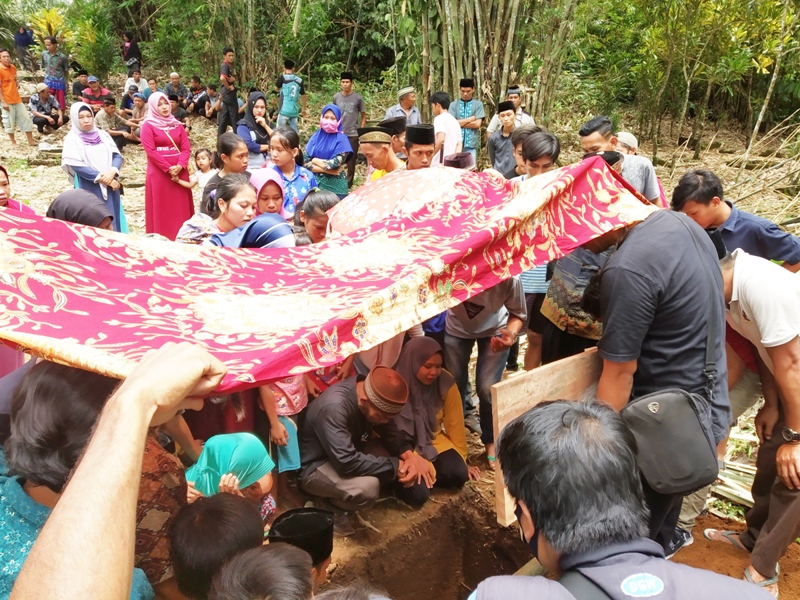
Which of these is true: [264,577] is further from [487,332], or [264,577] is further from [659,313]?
[487,332]

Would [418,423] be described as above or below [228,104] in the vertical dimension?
below

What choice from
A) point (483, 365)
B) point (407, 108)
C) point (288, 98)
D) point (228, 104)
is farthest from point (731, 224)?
point (228, 104)

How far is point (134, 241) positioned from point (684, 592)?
2088 millimetres

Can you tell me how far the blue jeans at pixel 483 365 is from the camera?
378 centimetres

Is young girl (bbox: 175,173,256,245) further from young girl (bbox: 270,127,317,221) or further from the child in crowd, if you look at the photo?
young girl (bbox: 270,127,317,221)

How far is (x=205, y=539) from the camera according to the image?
185 centimetres

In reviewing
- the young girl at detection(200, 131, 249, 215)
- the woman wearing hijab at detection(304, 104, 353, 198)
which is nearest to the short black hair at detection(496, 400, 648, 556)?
the young girl at detection(200, 131, 249, 215)

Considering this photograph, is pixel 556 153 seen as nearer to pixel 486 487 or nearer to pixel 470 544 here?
pixel 486 487

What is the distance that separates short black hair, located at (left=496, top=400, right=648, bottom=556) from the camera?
1321 millimetres

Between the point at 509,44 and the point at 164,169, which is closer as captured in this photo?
the point at 164,169

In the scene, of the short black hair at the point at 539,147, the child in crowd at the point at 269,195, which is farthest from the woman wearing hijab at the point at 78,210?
the short black hair at the point at 539,147

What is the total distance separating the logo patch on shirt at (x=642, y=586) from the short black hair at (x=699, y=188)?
8.05 ft

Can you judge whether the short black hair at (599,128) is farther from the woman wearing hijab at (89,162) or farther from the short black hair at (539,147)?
the woman wearing hijab at (89,162)

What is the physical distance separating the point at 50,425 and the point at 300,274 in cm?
124
